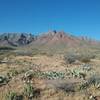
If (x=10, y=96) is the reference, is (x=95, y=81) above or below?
above

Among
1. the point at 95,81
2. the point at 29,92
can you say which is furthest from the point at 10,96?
the point at 95,81

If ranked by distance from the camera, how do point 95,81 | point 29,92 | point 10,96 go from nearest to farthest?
point 10,96, point 29,92, point 95,81

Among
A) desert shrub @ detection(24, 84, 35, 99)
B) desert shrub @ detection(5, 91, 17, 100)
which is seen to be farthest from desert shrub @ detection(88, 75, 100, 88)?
desert shrub @ detection(5, 91, 17, 100)

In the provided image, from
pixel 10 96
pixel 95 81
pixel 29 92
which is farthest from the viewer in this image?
pixel 95 81

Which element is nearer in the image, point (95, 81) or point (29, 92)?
point (29, 92)

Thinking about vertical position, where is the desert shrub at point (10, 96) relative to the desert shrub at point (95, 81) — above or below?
below

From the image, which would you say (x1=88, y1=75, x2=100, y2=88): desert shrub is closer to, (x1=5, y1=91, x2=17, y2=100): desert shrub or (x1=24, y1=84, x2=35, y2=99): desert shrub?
(x1=24, y1=84, x2=35, y2=99): desert shrub

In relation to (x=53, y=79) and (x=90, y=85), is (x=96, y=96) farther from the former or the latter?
(x=53, y=79)

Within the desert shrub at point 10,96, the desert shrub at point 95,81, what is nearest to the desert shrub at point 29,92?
the desert shrub at point 10,96

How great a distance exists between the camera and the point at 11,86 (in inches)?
535

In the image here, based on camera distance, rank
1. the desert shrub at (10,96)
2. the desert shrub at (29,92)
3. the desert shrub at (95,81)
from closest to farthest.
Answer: the desert shrub at (10,96), the desert shrub at (29,92), the desert shrub at (95,81)

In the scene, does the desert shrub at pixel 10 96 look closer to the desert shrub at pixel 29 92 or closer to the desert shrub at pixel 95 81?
the desert shrub at pixel 29 92

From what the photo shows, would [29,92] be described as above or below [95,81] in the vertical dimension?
below

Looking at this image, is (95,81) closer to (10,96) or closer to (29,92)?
(29,92)
